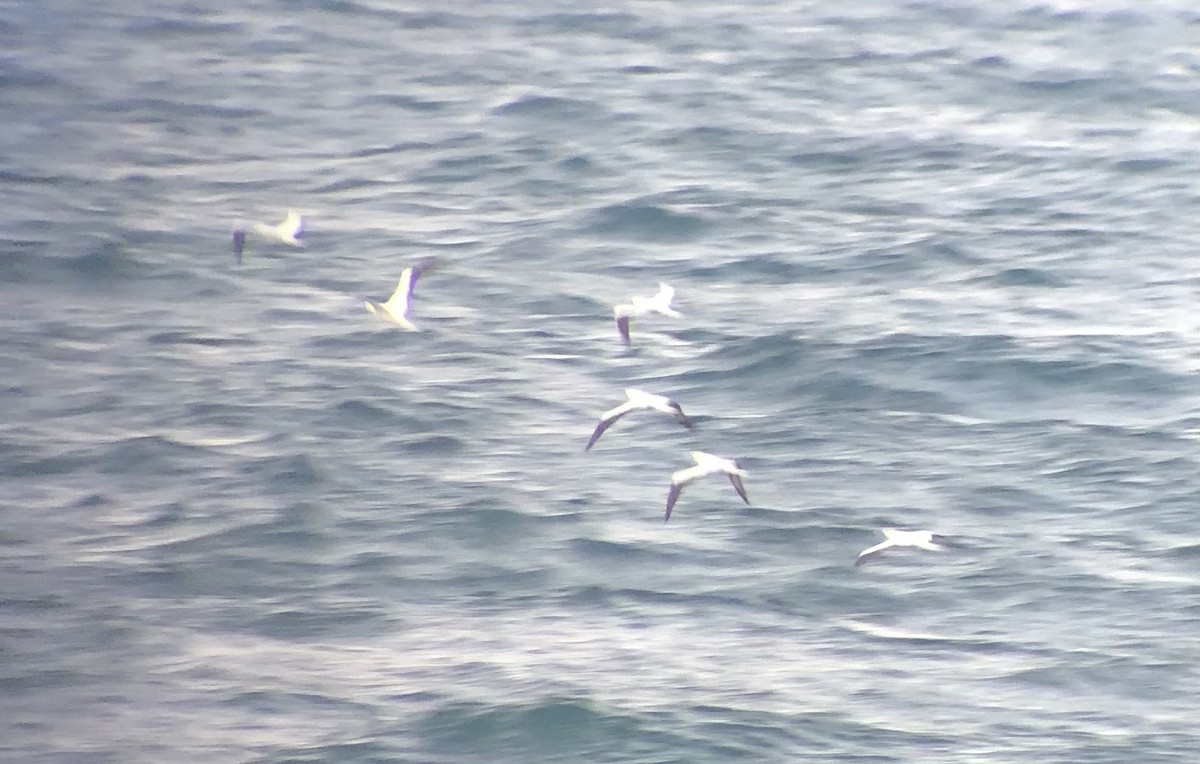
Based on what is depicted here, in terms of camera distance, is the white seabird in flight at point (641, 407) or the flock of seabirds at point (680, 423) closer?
the flock of seabirds at point (680, 423)

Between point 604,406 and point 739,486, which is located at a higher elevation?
point 739,486

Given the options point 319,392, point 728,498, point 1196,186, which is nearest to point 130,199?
point 319,392

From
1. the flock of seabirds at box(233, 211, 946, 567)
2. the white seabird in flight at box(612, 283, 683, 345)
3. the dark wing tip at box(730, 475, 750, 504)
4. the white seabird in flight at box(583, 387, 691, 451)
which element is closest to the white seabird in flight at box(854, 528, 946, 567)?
the flock of seabirds at box(233, 211, 946, 567)

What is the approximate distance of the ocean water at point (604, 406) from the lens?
624 inches

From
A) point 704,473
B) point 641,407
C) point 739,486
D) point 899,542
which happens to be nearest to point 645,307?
point 641,407

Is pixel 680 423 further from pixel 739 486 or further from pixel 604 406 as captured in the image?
pixel 604 406

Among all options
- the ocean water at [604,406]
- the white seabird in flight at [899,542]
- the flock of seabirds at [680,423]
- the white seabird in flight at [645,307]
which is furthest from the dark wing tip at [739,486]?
the white seabird in flight at [645,307]

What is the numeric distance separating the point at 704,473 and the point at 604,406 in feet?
9.73

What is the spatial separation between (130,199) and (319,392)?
758cm

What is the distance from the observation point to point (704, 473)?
1794 centimetres

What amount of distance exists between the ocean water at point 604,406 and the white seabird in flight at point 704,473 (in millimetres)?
587

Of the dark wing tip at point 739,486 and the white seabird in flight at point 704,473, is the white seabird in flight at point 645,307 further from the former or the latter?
the dark wing tip at point 739,486

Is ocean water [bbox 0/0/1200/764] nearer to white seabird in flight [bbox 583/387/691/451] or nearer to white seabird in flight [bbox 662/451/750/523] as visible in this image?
white seabird in flight [bbox 662/451/750/523]

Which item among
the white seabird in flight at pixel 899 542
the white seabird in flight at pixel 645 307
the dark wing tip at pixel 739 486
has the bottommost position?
the white seabird in flight at pixel 899 542
